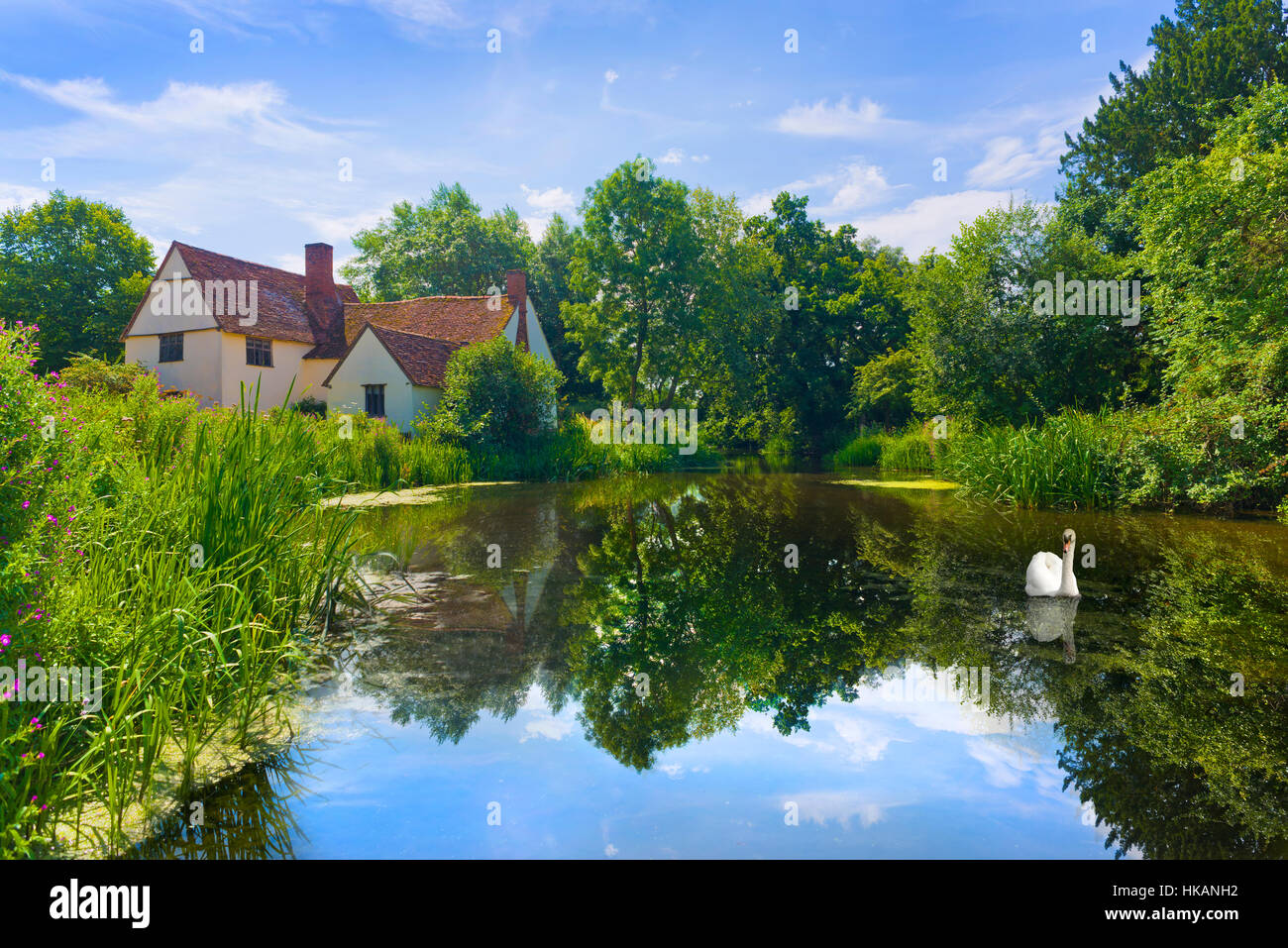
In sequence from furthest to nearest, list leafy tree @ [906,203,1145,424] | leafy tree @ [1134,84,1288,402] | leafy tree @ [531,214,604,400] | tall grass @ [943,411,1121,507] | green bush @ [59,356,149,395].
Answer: leafy tree @ [531,214,604,400] < leafy tree @ [906,203,1145,424] < green bush @ [59,356,149,395] < tall grass @ [943,411,1121,507] < leafy tree @ [1134,84,1288,402]

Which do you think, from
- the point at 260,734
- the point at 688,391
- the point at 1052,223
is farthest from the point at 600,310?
the point at 260,734

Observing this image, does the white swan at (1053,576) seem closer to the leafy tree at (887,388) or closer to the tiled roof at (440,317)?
the leafy tree at (887,388)

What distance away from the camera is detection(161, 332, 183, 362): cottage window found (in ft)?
106

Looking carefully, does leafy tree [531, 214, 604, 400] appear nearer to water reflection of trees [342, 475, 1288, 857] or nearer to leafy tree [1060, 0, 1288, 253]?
leafy tree [1060, 0, 1288, 253]

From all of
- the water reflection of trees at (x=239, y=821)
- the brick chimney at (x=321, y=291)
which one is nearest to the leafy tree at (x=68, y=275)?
the brick chimney at (x=321, y=291)

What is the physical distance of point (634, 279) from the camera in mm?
35812

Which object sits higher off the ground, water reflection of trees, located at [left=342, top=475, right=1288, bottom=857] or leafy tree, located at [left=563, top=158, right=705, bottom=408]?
leafy tree, located at [left=563, top=158, right=705, bottom=408]

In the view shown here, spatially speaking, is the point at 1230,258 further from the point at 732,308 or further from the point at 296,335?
the point at 296,335

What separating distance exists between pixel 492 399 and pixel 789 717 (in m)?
21.6

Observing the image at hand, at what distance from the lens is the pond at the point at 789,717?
133 inches

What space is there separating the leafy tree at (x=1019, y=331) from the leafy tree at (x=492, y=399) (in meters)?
13.9

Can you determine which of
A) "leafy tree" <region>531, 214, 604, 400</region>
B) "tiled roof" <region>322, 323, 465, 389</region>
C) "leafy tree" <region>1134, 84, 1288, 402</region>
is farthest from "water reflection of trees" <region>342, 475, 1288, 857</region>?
"leafy tree" <region>531, 214, 604, 400</region>

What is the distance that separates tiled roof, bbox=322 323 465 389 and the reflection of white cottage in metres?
0.06
